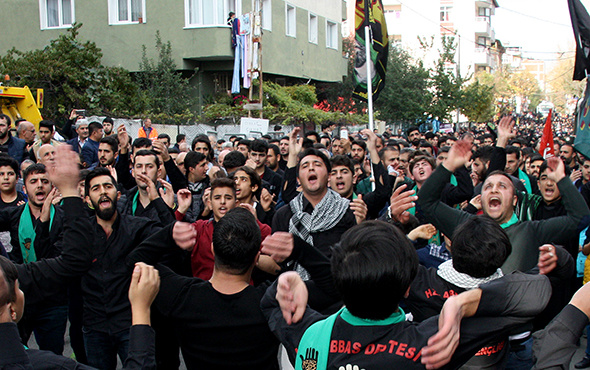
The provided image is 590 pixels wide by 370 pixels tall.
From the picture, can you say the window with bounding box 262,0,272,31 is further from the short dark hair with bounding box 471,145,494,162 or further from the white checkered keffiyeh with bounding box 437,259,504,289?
the white checkered keffiyeh with bounding box 437,259,504,289

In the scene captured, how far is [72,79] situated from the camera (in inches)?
727

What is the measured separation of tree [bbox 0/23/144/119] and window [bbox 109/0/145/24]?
2094mm

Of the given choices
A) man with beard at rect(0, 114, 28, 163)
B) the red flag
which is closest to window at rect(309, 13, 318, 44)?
the red flag

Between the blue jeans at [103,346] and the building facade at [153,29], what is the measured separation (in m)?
17.9

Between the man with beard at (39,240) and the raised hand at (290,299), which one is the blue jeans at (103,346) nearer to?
the man with beard at (39,240)

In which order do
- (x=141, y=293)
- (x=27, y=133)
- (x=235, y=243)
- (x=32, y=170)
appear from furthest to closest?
(x=27, y=133) < (x=32, y=170) < (x=235, y=243) < (x=141, y=293)

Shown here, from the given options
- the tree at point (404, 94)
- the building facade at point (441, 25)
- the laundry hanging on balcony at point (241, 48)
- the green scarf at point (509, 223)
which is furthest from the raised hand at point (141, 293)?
the building facade at point (441, 25)

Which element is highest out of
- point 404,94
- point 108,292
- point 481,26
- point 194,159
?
point 481,26

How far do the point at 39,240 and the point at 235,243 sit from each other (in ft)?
8.74

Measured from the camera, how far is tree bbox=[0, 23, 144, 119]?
721 inches

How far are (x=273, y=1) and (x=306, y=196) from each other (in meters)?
20.9

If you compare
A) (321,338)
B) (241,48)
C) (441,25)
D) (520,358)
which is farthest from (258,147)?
(441,25)

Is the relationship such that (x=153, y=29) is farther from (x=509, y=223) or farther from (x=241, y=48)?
(x=509, y=223)

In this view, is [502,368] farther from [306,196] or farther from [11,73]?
[11,73]
